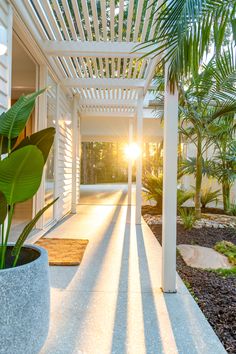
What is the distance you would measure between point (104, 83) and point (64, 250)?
9.94ft

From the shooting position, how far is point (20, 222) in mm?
4766

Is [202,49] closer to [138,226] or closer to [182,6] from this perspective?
[182,6]

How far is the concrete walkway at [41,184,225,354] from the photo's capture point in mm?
1686

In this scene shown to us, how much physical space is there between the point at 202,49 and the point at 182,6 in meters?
0.33

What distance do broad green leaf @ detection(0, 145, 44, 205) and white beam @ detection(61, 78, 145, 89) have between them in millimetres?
4162

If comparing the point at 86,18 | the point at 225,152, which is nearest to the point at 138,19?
the point at 86,18

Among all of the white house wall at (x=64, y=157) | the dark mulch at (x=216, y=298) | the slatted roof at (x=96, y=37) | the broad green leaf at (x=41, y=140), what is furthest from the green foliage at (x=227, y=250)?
the white house wall at (x=64, y=157)

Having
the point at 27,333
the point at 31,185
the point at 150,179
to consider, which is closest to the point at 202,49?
the point at 31,185

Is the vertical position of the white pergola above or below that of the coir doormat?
above

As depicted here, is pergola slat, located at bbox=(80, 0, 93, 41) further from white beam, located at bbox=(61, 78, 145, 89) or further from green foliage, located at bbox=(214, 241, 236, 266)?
green foliage, located at bbox=(214, 241, 236, 266)

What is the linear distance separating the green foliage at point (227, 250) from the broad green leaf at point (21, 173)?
8.77ft

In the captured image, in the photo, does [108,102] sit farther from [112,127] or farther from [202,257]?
[202,257]

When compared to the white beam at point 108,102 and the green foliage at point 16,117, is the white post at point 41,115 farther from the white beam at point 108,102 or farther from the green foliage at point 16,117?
the white beam at point 108,102

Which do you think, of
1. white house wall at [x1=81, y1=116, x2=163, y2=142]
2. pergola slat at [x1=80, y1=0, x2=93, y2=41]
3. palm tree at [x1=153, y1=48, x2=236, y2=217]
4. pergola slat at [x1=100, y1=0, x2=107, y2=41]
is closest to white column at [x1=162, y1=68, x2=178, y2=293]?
pergola slat at [x1=100, y1=0, x2=107, y2=41]
